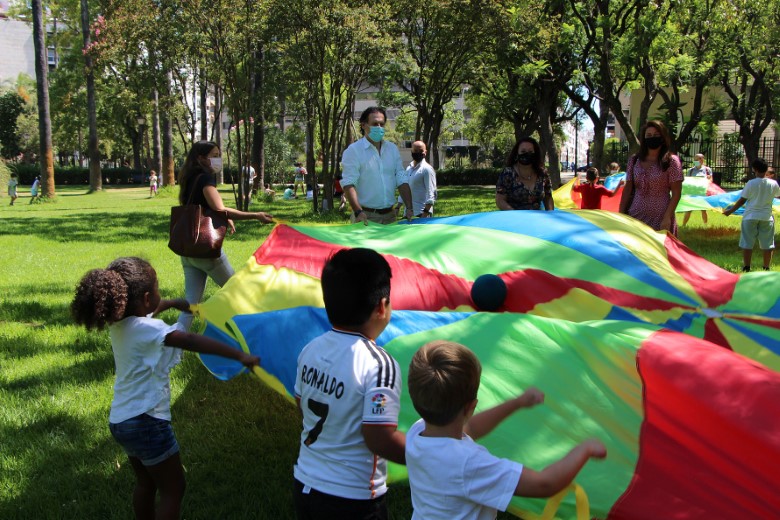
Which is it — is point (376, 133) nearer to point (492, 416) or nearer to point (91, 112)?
point (492, 416)

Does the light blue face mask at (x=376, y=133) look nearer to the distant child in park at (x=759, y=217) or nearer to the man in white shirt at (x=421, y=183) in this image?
the man in white shirt at (x=421, y=183)

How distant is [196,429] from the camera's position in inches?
165

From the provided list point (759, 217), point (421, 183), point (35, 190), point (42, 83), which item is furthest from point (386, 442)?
point (35, 190)

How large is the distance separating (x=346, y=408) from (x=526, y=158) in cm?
401

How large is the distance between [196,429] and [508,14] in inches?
581

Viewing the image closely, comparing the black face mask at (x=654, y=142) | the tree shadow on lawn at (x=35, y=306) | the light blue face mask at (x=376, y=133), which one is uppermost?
the light blue face mask at (x=376, y=133)

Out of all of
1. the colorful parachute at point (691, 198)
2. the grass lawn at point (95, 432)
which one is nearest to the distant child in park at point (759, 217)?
the colorful parachute at point (691, 198)

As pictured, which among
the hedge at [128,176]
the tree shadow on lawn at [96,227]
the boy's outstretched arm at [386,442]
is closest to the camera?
the boy's outstretched arm at [386,442]

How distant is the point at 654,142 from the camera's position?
5656 millimetres

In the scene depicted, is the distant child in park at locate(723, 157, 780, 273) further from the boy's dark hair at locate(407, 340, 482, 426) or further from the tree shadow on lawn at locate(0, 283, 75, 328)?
the tree shadow on lawn at locate(0, 283, 75, 328)

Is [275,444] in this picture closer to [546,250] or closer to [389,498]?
[389,498]

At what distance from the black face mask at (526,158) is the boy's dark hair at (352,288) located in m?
3.76

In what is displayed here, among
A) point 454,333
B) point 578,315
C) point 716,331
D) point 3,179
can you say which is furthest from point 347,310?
point 3,179

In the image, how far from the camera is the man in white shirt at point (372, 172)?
5.88 m
